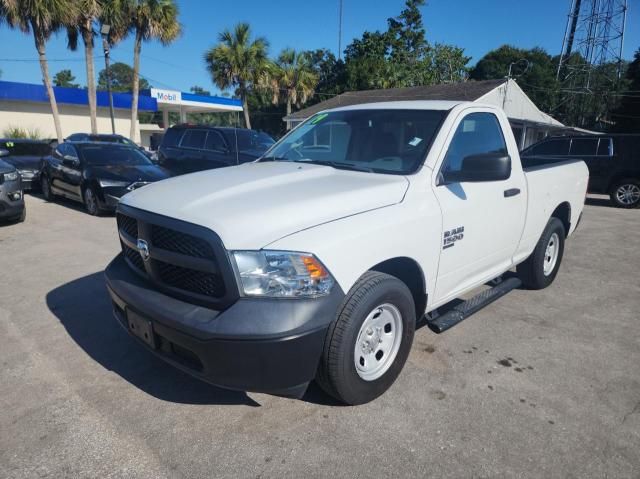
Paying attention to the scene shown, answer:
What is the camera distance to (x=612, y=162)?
1153 cm

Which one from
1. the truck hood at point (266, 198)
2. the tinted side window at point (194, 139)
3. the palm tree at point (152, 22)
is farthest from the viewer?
the palm tree at point (152, 22)

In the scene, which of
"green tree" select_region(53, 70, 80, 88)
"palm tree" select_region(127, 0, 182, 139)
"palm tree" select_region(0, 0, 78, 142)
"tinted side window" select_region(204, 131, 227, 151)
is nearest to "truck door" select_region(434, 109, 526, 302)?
"tinted side window" select_region(204, 131, 227, 151)

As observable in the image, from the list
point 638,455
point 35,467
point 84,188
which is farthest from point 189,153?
point 638,455

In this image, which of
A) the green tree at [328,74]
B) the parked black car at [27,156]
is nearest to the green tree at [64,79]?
the green tree at [328,74]

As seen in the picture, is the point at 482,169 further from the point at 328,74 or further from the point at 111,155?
the point at 328,74

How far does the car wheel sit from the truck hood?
6534 millimetres

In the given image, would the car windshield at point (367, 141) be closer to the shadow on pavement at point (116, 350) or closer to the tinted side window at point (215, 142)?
the shadow on pavement at point (116, 350)

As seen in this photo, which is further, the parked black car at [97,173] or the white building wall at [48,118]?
the white building wall at [48,118]

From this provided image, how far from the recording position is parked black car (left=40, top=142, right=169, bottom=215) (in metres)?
8.63

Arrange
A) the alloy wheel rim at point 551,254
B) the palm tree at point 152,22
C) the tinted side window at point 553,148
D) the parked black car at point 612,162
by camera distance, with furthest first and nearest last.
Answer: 1. the palm tree at point 152,22
2. the tinted side window at point 553,148
3. the parked black car at point 612,162
4. the alloy wheel rim at point 551,254

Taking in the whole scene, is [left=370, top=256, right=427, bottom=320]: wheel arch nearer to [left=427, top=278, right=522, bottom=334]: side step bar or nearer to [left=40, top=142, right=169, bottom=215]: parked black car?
[left=427, top=278, right=522, bottom=334]: side step bar

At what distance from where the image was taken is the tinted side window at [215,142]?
10148 millimetres

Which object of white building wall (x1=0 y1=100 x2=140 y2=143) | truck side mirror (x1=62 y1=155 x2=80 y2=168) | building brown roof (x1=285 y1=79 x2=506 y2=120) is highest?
building brown roof (x1=285 y1=79 x2=506 y2=120)

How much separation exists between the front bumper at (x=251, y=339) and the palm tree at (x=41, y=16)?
2278 centimetres
